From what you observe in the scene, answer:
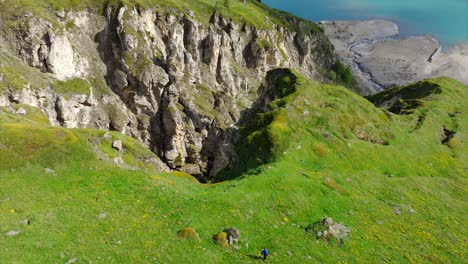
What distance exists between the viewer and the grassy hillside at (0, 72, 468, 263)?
28.9m

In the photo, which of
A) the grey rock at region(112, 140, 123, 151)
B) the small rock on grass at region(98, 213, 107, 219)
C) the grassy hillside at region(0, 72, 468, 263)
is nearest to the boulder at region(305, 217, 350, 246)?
the grassy hillside at region(0, 72, 468, 263)

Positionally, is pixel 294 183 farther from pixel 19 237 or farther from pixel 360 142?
pixel 19 237

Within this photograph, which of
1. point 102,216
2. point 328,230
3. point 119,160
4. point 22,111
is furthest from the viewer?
point 22,111

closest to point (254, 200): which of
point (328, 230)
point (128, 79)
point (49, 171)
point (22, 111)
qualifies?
point (328, 230)

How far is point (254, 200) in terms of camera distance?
121 ft

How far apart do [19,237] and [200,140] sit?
14552 cm

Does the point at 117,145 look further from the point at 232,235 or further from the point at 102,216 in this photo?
the point at 232,235

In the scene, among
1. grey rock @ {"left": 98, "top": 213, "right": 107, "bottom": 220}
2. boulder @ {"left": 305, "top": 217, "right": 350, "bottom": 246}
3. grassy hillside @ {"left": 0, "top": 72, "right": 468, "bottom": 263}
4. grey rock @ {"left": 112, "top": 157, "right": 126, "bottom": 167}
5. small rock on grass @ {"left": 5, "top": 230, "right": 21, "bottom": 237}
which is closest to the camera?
small rock on grass @ {"left": 5, "top": 230, "right": 21, "bottom": 237}

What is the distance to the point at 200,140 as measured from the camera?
172 meters

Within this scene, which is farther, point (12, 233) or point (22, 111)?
point (22, 111)

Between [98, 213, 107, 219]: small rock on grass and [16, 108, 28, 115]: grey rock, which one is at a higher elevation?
[98, 213, 107, 219]: small rock on grass

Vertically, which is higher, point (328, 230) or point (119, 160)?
point (328, 230)

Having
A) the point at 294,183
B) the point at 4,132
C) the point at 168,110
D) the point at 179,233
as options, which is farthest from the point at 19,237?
the point at 168,110

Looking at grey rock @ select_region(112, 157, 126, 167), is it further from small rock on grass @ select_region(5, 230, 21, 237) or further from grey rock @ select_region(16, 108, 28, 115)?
grey rock @ select_region(16, 108, 28, 115)
